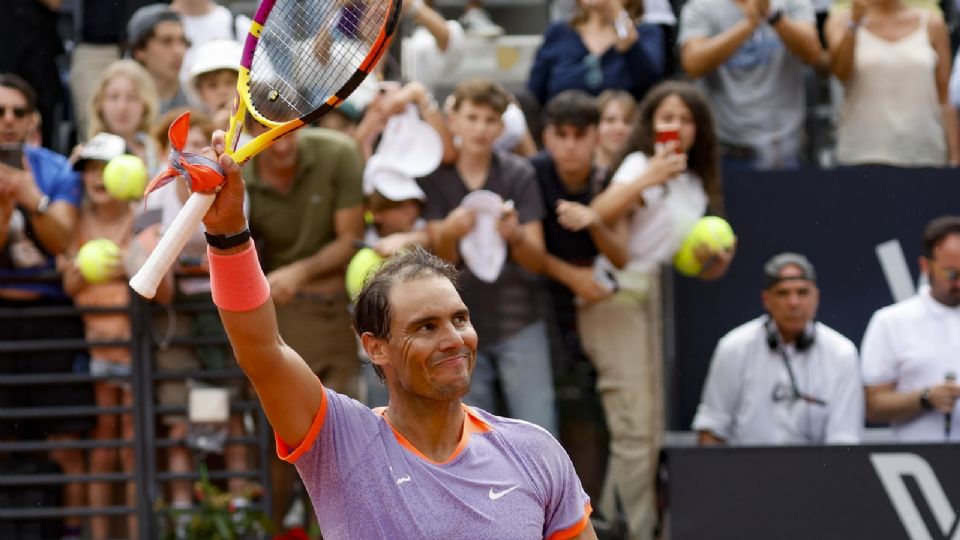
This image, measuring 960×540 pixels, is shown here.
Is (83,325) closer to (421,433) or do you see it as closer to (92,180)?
(92,180)

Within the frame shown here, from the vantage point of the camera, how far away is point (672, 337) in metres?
7.81

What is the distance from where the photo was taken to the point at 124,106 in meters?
7.61

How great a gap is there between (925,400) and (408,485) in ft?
13.8

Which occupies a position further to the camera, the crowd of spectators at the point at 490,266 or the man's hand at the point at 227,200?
the crowd of spectators at the point at 490,266

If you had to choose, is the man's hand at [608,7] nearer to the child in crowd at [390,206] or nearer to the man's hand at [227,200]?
the child in crowd at [390,206]

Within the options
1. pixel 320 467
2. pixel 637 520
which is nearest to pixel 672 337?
pixel 637 520

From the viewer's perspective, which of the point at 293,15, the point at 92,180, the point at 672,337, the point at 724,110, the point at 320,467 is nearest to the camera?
the point at 320,467

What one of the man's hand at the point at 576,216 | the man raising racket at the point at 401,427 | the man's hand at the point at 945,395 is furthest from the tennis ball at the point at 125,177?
the man's hand at the point at 945,395

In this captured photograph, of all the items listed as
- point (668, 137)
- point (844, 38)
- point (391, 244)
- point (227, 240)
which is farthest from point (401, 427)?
point (844, 38)

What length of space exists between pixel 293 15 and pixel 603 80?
4.09 meters

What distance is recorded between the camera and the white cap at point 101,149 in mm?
7270

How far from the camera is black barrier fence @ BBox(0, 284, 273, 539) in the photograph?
7312 mm

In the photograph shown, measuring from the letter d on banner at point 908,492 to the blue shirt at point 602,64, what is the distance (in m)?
2.35

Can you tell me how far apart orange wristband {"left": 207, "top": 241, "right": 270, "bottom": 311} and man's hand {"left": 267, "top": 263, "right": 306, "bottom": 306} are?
3.65 metres
